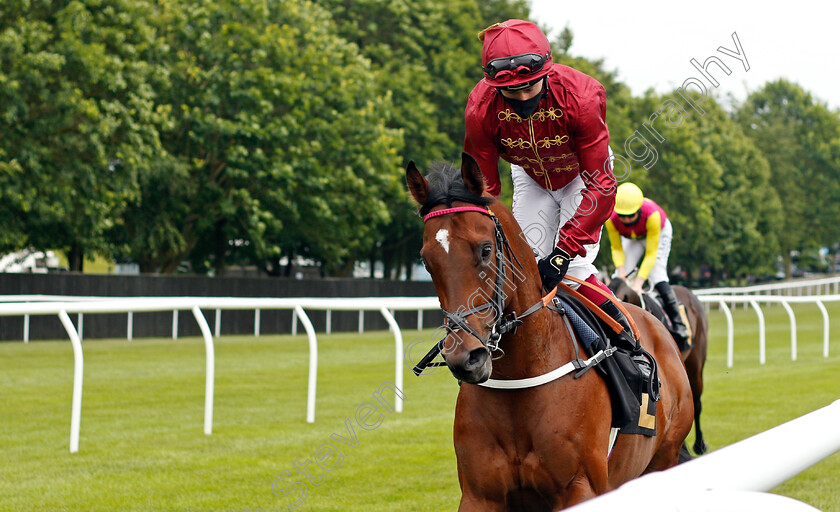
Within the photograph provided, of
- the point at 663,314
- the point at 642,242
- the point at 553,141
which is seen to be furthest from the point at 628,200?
the point at 553,141

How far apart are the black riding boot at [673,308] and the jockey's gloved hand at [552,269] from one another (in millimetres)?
4103

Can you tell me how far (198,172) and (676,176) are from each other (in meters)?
19.8

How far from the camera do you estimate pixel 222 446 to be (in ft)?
20.5

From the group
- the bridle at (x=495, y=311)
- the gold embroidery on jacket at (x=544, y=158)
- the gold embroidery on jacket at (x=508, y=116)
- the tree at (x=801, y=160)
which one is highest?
the tree at (x=801, y=160)

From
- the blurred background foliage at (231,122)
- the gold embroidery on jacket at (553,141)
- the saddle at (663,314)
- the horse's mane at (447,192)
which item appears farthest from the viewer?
the blurred background foliage at (231,122)

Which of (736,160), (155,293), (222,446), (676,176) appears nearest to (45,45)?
(155,293)

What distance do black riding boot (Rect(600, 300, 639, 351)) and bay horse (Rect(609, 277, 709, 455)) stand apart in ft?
9.68

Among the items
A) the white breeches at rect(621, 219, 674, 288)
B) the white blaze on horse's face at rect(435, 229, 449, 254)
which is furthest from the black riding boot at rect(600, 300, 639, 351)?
the white breeches at rect(621, 219, 674, 288)

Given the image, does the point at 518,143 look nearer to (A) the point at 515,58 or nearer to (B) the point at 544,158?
(B) the point at 544,158

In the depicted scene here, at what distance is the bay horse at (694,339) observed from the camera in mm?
6531

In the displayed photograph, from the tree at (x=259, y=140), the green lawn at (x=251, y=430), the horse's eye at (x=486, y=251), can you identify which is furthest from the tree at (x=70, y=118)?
the horse's eye at (x=486, y=251)

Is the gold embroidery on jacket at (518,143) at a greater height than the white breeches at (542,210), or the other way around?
the gold embroidery on jacket at (518,143)

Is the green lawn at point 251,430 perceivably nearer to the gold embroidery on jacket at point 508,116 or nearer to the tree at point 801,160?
the gold embroidery on jacket at point 508,116

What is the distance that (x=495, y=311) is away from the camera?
104 inches
